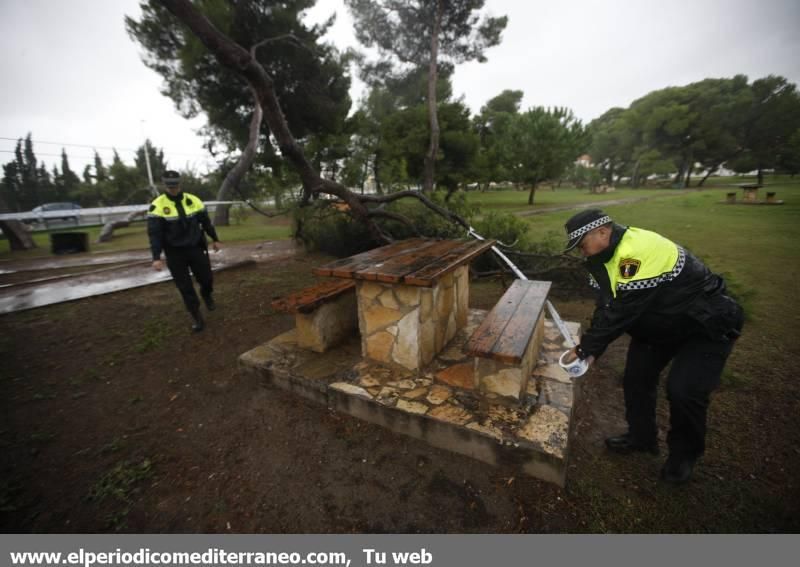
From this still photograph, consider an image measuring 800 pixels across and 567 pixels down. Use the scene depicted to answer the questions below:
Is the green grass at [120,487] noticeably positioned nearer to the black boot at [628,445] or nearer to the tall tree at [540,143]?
the black boot at [628,445]

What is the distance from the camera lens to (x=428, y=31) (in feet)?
38.9

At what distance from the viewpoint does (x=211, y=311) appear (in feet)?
15.8

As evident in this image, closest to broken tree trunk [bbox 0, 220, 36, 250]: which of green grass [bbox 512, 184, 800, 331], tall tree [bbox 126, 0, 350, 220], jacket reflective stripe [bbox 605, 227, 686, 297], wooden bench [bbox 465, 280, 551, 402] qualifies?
tall tree [bbox 126, 0, 350, 220]

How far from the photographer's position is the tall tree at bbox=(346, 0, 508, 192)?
11.3m

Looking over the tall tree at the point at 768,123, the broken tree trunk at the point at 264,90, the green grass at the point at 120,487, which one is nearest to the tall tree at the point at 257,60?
the broken tree trunk at the point at 264,90

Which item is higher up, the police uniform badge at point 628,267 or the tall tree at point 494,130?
the tall tree at point 494,130

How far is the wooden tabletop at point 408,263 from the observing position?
2.33 m

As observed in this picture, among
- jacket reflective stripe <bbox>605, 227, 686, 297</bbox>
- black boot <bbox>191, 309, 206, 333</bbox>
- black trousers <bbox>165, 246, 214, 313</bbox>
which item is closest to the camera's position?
jacket reflective stripe <bbox>605, 227, 686, 297</bbox>

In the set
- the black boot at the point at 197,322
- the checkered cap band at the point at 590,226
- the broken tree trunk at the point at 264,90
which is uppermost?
the broken tree trunk at the point at 264,90

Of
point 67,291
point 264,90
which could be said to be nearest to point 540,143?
point 264,90

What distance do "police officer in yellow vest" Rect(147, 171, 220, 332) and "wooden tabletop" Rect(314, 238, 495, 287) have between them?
232 cm

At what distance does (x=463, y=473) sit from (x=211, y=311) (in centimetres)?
438

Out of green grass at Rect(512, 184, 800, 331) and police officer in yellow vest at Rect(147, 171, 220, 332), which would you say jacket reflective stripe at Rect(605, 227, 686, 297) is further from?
police officer in yellow vest at Rect(147, 171, 220, 332)

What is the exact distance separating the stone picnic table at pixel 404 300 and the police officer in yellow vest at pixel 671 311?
40.5 inches
